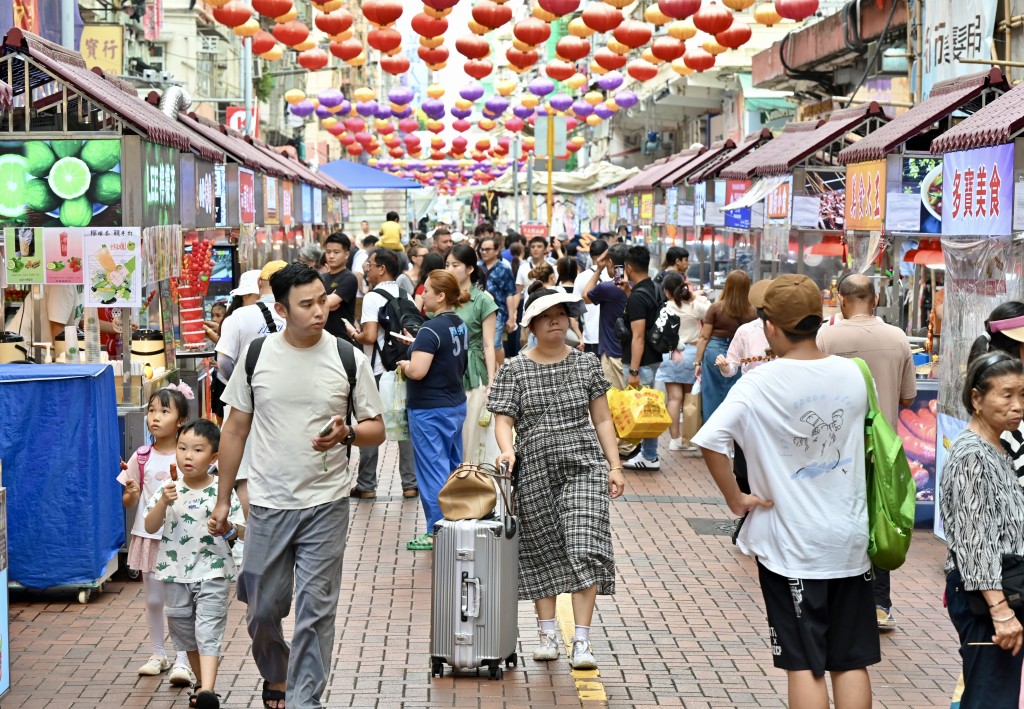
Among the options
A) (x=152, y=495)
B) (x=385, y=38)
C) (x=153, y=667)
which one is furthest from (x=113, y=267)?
(x=385, y=38)

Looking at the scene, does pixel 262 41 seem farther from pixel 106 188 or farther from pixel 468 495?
pixel 468 495

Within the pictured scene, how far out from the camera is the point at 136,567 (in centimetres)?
662

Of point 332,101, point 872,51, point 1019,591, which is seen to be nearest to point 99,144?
point 1019,591

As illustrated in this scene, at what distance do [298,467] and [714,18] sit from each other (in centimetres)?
1267

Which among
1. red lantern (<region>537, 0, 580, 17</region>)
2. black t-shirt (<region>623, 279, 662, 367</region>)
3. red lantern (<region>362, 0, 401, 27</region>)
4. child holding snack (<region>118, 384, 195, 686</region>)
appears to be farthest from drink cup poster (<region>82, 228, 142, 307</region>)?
red lantern (<region>362, 0, 401, 27</region>)

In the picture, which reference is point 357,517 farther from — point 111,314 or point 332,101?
point 332,101

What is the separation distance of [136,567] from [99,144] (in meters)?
3.46

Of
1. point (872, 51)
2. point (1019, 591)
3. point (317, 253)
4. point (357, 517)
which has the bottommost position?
point (357, 517)

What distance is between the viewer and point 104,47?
21.9 m

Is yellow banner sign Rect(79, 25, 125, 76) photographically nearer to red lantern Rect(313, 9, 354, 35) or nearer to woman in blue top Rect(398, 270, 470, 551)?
red lantern Rect(313, 9, 354, 35)

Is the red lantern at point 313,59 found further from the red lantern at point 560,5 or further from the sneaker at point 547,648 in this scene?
the sneaker at point 547,648

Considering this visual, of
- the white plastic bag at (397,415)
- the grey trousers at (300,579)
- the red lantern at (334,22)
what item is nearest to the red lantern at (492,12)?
the red lantern at (334,22)

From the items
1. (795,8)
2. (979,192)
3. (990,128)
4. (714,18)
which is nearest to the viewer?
(990,128)

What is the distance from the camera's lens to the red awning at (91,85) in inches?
354
